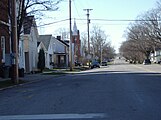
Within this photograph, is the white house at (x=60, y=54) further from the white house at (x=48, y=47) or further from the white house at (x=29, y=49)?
the white house at (x=29, y=49)

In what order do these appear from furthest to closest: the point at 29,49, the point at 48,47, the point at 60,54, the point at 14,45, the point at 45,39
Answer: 1. the point at 60,54
2. the point at 45,39
3. the point at 48,47
4. the point at 29,49
5. the point at 14,45

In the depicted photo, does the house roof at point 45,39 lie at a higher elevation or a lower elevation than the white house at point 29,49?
higher

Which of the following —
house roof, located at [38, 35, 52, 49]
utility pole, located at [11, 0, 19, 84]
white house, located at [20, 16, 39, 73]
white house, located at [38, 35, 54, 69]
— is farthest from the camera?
house roof, located at [38, 35, 52, 49]

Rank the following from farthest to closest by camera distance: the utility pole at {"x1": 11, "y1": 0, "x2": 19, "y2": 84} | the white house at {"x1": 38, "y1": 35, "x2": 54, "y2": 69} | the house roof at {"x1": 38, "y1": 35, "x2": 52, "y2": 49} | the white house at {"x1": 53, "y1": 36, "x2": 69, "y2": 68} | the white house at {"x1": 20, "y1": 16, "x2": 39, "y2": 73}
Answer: the white house at {"x1": 53, "y1": 36, "x2": 69, "y2": 68}
the house roof at {"x1": 38, "y1": 35, "x2": 52, "y2": 49}
the white house at {"x1": 38, "y1": 35, "x2": 54, "y2": 69}
the white house at {"x1": 20, "y1": 16, "x2": 39, "y2": 73}
the utility pole at {"x1": 11, "y1": 0, "x2": 19, "y2": 84}

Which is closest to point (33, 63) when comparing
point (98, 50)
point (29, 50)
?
point (29, 50)

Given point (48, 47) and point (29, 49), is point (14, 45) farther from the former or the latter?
point (48, 47)

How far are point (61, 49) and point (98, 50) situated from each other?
54.7 metres

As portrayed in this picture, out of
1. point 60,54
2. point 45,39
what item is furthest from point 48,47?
point 60,54

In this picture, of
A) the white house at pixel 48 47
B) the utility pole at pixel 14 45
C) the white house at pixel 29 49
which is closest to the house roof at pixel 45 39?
the white house at pixel 48 47

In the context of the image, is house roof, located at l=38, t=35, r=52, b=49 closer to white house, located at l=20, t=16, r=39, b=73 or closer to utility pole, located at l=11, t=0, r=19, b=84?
white house, located at l=20, t=16, r=39, b=73

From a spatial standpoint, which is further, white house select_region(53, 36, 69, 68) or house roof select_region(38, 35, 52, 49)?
white house select_region(53, 36, 69, 68)

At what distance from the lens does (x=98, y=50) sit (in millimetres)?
151625

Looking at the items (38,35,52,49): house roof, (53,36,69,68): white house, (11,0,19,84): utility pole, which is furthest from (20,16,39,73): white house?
(53,36,69,68): white house

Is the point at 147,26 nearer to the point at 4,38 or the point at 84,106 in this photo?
the point at 4,38
